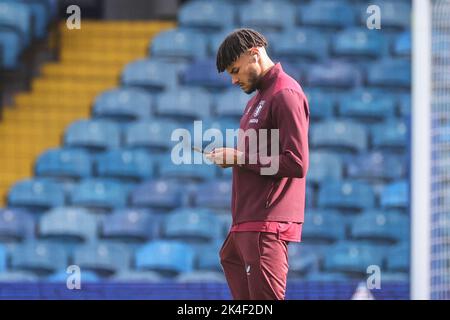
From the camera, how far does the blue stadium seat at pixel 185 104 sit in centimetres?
929

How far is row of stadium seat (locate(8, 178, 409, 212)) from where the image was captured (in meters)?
8.52

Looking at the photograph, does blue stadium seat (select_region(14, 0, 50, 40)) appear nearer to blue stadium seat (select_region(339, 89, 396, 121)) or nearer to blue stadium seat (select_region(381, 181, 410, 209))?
blue stadium seat (select_region(339, 89, 396, 121))

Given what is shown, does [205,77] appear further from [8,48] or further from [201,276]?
[201,276]

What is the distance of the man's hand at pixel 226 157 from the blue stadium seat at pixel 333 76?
5.80 m

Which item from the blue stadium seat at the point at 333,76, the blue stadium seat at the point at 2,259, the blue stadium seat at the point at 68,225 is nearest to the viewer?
the blue stadium seat at the point at 2,259

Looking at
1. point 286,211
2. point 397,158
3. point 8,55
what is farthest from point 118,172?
point 286,211

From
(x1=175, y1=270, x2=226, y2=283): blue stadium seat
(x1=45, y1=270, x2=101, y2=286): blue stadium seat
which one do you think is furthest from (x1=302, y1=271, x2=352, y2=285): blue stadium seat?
(x1=45, y1=270, x2=101, y2=286): blue stadium seat

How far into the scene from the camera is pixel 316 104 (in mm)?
9195

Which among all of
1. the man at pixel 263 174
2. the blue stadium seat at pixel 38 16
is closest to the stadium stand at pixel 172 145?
the blue stadium seat at pixel 38 16

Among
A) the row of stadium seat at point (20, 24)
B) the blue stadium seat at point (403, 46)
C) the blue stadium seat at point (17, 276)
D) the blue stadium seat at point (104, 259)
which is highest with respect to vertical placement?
the row of stadium seat at point (20, 24)

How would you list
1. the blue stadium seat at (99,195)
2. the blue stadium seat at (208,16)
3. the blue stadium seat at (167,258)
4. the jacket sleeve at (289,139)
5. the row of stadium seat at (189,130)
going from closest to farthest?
the jacket sleeve at (289,139)
the blue stadium seat at (167,258)
the blue stadium seat at (99,195)
the row of stadium seat at (189,130)
the blue stadium seat at (208,16)

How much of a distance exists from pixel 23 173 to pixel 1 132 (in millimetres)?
549

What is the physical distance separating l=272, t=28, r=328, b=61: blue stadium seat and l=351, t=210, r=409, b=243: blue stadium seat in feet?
5.99

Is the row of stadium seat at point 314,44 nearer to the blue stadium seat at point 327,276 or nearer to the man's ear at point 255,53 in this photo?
the blue stadium seat at point 327,276
